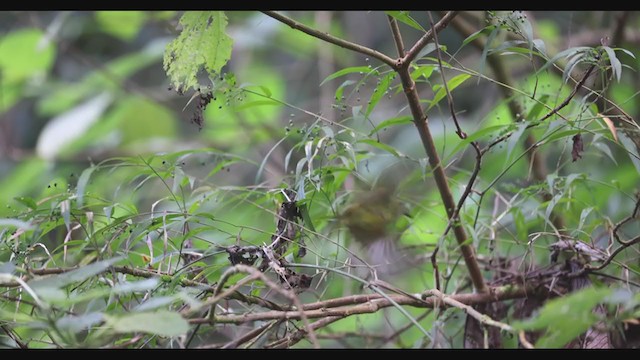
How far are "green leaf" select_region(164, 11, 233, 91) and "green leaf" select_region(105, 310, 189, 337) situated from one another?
1.04 ft

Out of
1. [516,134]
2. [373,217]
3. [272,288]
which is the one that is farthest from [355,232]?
[272,288]

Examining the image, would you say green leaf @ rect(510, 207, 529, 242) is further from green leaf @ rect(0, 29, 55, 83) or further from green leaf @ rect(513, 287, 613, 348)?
green leaf @ rect(0, 29, 55, 83)

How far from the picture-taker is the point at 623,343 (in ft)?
2.74

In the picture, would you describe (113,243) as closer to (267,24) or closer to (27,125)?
(267,24)

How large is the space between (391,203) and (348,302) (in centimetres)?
28

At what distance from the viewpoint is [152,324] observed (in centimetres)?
55

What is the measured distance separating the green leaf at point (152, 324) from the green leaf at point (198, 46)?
32cm

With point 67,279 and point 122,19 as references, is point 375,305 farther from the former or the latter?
point 122,19

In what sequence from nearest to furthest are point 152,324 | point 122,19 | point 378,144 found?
point 152,324, point 378,144, point 122,19

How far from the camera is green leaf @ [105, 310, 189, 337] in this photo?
0.53 meters

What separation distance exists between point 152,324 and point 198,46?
366 millimetres

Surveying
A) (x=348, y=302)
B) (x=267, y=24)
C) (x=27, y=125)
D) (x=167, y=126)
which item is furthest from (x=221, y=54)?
(x=27, y=125)

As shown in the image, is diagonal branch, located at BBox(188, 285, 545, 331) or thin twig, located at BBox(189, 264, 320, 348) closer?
thin twig, located at BBox(189, 264, 320, 348)

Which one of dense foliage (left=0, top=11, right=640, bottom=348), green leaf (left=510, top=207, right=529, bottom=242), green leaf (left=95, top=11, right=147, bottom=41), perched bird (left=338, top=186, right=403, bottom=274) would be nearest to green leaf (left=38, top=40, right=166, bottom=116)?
green leaf (left=95, top=11, right=147, bottom=41)
